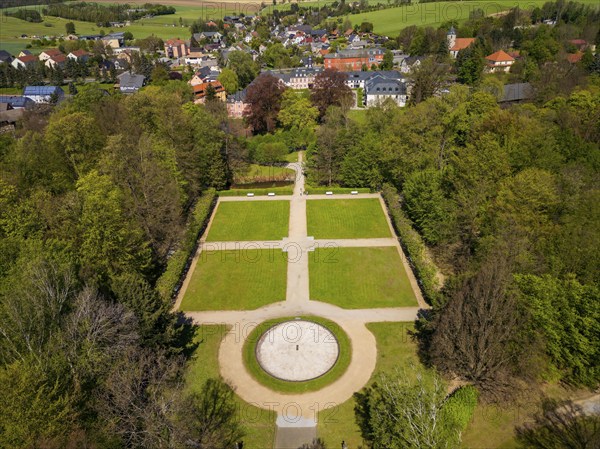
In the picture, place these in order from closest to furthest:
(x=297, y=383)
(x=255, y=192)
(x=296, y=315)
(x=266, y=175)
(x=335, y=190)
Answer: (x=297, y=383)
(x=296, y=315)
(x=335, y=190)
(x=255, y=192)
(x=266, y=175)

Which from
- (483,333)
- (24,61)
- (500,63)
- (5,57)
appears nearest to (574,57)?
(500,63)

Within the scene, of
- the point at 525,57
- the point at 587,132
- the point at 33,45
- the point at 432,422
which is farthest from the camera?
the point at 33,45

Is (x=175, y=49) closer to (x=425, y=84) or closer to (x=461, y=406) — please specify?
(x=425, y=84)

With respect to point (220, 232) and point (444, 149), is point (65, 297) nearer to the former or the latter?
point (220, 232)

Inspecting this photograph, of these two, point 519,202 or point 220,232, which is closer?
point 519,202

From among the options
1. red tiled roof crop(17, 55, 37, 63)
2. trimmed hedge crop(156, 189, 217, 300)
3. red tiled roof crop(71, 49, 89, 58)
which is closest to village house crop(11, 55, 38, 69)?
red tiled roof crop(17, 55, 37, 63)

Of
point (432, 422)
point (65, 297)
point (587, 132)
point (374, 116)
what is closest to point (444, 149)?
point (374, 116)

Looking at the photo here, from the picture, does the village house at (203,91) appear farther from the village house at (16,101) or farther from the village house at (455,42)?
the village house at (455,42)

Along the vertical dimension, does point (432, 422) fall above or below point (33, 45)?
below

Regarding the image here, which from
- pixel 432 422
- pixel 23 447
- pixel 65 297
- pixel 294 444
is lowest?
pixel 294 444
